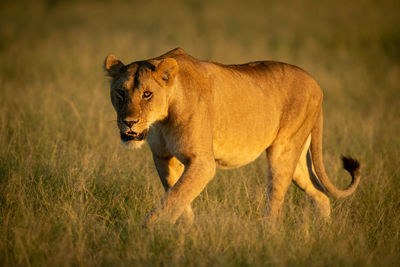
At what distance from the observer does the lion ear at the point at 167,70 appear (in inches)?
146

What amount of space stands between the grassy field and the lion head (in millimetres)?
654

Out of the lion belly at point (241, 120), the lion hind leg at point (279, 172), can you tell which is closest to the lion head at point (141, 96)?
the lion belly at point (241, 120)

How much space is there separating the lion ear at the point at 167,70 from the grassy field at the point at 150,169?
87cm

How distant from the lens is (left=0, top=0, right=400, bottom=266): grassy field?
344cm

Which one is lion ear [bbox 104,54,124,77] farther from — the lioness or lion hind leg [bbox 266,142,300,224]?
lion hind leg [bbox 266,142,300,224]

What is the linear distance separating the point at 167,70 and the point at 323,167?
6.41ft

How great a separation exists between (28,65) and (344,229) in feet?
27.8

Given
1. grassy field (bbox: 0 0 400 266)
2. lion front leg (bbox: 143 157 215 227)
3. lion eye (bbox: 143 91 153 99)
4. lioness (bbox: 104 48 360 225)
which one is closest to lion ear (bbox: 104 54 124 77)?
lioness (bbox: 104 48 360 225)

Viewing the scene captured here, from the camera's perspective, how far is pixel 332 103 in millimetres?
9680

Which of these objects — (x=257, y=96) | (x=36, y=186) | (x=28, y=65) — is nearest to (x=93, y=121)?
(x=36, y=186)

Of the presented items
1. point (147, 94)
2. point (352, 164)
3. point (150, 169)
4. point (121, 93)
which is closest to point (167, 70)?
point (147, 94)

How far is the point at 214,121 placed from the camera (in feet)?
13.5

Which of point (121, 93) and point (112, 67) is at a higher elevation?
point (112, 67)

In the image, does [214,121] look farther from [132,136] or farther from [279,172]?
[279,172]
